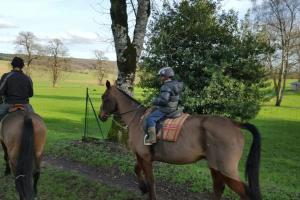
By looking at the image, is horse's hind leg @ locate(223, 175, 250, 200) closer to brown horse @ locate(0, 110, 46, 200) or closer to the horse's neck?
the horse's neck

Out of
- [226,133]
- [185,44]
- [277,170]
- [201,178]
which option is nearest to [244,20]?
[185,44]

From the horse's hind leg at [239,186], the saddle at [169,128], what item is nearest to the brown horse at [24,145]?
the saddle at [169,128]

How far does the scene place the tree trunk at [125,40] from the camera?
13102mm

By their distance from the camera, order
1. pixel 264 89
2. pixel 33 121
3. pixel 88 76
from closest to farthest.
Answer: pixel 33 121
pixel 264 89
pixel 88 76

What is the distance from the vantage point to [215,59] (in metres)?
17.6

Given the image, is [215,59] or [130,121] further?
[215,59]

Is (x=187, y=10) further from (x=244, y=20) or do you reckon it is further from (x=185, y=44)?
(x=244, y=20)

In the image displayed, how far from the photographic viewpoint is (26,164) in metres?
7.86

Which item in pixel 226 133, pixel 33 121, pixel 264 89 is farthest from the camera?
pixel 264 89

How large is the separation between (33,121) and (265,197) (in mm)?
5132

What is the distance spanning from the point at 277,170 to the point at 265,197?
7910mm

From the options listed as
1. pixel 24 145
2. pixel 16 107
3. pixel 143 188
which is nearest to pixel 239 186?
pixel 143 188

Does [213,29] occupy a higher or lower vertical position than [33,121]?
higher

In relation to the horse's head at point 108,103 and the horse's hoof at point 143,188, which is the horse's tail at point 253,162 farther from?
the horse's head at point 108,103
